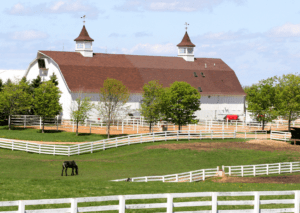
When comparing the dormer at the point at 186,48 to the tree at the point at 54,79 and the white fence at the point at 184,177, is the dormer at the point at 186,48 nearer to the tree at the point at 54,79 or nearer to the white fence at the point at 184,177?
the tree at the point at 54,79

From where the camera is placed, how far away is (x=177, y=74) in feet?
255

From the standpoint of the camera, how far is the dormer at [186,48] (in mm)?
84250

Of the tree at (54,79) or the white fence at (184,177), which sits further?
the tree at (54,79)

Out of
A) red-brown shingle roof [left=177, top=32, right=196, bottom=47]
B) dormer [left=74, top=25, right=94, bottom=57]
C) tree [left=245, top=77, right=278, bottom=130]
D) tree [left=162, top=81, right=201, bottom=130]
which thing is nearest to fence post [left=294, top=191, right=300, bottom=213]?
tree [left=162, top=81, right=201, bottom=130]

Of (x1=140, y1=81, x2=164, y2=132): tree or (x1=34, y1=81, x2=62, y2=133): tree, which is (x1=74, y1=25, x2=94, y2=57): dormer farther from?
(x1=140, y1=81, x2=164, y2=132): tree

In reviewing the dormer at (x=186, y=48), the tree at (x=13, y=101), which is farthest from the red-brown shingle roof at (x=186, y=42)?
the tree at (x=13, y=101)

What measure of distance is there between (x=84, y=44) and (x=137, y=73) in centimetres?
998

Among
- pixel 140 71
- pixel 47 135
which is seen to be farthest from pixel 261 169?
pixel 140 71

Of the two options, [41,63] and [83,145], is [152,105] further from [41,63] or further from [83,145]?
[41,63]

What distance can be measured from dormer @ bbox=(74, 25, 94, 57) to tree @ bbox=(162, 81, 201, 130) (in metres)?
22.9

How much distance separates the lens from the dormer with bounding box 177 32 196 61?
8425cm

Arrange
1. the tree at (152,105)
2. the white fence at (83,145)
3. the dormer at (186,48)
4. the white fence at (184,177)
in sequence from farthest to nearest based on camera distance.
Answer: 1. the dormer at (186,48)
2. the tree at (152,105)
3. the white fence at (83,145)
4. the white fence at (184,177)

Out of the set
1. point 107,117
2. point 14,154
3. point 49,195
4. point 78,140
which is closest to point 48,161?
point 14,154

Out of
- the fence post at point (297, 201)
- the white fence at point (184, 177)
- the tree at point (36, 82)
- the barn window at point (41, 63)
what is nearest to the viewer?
the fence post at point (297, 201)
